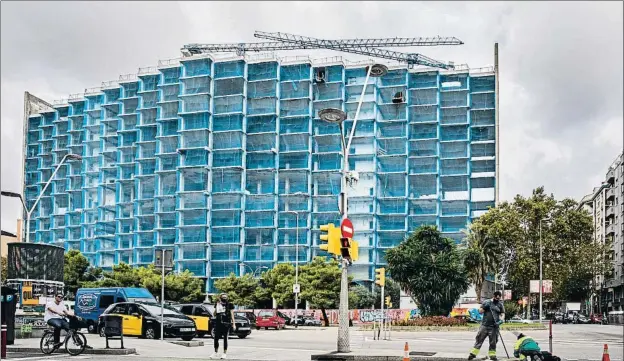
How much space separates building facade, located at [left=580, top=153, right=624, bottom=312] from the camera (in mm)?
101938

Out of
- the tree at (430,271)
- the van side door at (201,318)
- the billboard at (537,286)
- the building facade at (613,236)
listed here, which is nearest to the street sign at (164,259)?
the van side door at (201,318)

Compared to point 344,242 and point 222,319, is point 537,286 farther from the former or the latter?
point 222,319

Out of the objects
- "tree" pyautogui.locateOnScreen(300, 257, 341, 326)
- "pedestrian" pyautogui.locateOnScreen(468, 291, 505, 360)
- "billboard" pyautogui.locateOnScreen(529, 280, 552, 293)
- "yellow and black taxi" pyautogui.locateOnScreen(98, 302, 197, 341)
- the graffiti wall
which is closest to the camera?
"pedestrian" pyautogui.locateOnScreen(468, 291, 505, 360)

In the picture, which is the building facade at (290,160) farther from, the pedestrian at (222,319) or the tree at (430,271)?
the pedestrian at (222,319)

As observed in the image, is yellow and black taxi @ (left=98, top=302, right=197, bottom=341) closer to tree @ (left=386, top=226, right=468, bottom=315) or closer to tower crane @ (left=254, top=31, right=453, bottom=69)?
tree @ (left=386, top=226, right=468, bottom=315)

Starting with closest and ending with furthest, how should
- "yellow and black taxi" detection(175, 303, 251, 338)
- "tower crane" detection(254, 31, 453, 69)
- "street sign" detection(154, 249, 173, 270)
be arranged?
"street sign" detection(154, 249, 173, 270) < "yellow and black taxi" detection(175, 303, 251, 338) < "tower crane" detection(254, 31, 453, 69)

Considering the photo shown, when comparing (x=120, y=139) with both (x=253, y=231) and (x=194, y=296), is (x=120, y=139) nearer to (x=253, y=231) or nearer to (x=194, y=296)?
(x=253, y=231)

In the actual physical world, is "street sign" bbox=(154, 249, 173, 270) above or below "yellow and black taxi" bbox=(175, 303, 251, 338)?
above

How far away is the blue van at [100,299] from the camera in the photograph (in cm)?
3603

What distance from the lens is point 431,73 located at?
103000 millimetres

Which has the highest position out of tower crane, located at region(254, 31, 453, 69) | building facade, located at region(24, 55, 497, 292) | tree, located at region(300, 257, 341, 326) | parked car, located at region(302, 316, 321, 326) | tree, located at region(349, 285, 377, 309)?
tower crane, located at region(254, 31, 453, 69)

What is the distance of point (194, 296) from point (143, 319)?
53304 mm

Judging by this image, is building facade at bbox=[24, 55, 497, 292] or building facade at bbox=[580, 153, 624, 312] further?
building facade at bbox=[580, 153, 624, 312]

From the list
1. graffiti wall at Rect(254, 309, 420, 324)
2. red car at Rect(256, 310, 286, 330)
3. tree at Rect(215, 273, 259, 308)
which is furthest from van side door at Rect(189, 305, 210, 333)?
tree at Rect(215, 273, 259, 308)
